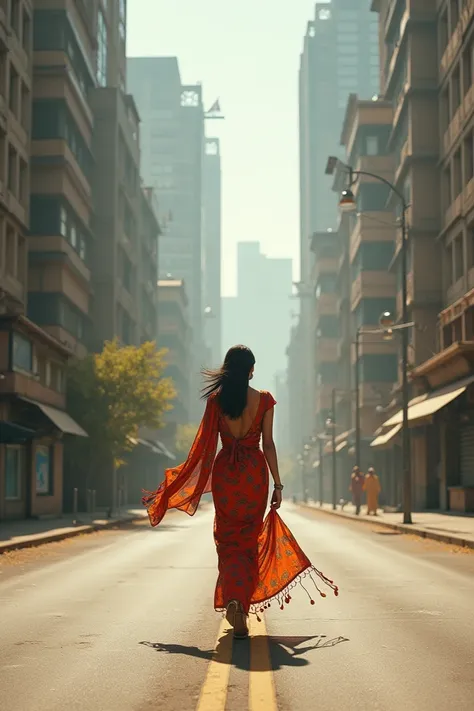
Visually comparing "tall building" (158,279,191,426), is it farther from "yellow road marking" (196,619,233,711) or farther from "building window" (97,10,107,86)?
"yellow road marking" (196,619,233,711)

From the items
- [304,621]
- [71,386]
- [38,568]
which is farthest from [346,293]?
[304,621]

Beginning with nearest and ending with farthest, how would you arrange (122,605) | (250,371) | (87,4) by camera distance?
(250,371) → (122,605) → (87,4)

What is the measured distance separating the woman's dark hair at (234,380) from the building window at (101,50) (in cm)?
6356

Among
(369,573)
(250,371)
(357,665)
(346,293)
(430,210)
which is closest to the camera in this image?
(357,665)

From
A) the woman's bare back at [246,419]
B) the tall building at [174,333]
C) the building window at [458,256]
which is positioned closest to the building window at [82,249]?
the building window at [458,256]

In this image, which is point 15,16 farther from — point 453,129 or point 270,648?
point 270,648

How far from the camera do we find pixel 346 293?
323 feet

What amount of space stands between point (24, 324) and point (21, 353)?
1.25m

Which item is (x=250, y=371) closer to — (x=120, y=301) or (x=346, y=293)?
(x=120, y=301)

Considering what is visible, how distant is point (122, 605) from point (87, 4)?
59.6m

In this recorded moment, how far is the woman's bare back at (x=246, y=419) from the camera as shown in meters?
9.21

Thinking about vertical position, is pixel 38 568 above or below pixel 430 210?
below

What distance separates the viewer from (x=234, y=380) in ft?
30.3

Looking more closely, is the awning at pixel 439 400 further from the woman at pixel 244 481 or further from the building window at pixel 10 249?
the woman at pixel 244 481
